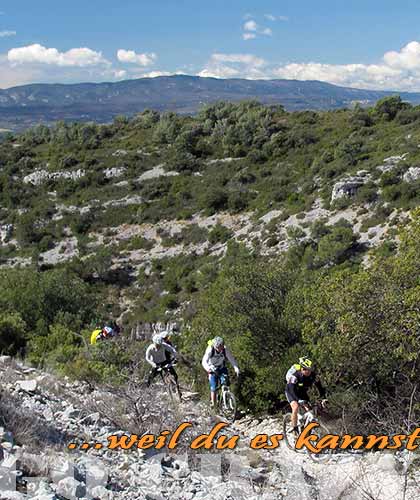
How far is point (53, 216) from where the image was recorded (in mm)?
42312

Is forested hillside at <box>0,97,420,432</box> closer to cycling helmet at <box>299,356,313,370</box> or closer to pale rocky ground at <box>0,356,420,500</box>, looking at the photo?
cycling helmet at <box>299,356,313,370</box>

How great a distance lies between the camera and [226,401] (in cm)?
796

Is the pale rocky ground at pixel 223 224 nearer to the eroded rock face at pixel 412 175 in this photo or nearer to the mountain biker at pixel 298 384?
the eroded rock face at pixel 412 175

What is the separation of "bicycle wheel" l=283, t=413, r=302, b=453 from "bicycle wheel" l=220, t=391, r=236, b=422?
3.33ft

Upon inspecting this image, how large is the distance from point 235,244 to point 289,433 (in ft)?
78.2

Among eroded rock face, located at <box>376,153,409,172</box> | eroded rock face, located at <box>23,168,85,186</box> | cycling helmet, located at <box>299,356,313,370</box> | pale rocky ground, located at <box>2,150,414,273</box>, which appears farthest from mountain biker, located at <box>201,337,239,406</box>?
eroded rock face, located at <box>23,168,85,186</box>

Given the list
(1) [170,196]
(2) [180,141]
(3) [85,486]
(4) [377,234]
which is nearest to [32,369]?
(3) [85,486]

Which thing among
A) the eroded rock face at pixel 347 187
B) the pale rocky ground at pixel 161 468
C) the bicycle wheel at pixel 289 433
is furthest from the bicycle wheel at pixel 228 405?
the eroded rock face at pixel 347 187

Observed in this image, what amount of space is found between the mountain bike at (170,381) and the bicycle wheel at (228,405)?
86 cm

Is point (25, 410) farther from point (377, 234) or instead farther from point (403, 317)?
point (377, 234)

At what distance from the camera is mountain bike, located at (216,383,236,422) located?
784 cm

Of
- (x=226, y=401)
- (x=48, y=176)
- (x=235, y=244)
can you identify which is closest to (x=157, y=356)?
(x=226, y=401)

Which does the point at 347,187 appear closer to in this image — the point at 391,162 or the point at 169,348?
the point at 391,162

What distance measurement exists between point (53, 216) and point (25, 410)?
38235mm
